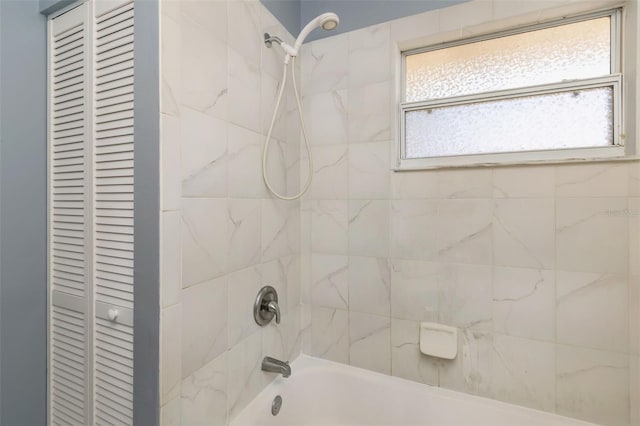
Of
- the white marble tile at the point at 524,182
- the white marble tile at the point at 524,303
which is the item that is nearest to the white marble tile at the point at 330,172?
the white marble tile at the point at 524,182

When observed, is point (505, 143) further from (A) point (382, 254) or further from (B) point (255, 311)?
(B) point (255, 311)

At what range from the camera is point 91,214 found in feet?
3.33

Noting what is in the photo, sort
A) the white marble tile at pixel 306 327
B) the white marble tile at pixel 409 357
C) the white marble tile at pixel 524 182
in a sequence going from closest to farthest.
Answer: the white marble tile at pixel 524 182
the white marble tile at pixel 409 357
the white marble tile at pixel 306 327

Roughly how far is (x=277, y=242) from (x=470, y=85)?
1.24 m

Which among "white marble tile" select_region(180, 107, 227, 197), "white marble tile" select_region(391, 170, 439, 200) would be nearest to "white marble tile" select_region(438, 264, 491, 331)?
"white marble tile" select_region(391, 170, 439, 200)

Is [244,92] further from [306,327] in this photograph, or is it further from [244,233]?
[306,327]

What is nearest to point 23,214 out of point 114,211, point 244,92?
point 114,211

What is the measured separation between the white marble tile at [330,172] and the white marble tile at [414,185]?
27 cm

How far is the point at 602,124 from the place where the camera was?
122 centimetres

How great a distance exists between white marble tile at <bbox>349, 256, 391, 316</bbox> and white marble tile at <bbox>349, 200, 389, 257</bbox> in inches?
1.9

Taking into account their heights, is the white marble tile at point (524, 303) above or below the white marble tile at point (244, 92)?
below

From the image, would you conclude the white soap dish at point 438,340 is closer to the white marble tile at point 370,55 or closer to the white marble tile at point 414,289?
the white marble tile at point 414,289

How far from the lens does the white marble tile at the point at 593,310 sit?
44.8 inches

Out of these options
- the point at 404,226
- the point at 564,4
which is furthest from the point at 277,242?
the point at 564,4
